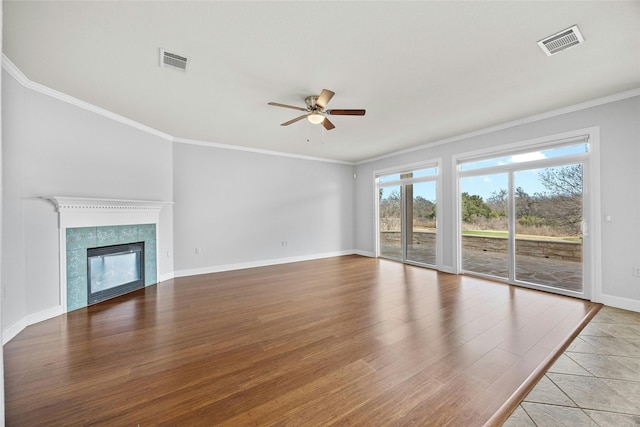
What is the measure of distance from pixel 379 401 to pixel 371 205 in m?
5.54

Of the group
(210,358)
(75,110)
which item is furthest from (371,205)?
(75,110)

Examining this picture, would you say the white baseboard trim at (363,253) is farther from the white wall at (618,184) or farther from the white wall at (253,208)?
the white wall at (618,184)

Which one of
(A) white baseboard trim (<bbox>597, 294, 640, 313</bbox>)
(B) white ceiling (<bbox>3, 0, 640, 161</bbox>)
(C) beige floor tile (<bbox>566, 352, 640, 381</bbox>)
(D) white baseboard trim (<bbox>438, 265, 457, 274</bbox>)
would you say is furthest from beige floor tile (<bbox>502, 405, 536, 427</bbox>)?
(D) white baseboard trim (<bbox>438, 265, 457, 274</bbox>)

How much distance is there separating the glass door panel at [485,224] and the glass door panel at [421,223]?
0.66 metres

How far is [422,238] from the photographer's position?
5.90 metres

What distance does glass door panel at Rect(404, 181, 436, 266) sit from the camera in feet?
A: 18.5

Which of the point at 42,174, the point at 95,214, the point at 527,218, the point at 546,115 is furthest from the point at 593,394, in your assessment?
the point at 42,174

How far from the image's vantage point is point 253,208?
5.82 metres

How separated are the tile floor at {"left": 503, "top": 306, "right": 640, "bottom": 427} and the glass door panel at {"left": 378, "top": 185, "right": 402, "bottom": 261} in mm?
3925

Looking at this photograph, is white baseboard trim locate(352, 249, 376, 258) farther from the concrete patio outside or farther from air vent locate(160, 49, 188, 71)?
air vent locate(160, 49, 188, 71)

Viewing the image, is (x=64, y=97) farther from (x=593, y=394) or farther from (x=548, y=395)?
(x=593, y=394)

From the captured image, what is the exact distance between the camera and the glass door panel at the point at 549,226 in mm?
3770

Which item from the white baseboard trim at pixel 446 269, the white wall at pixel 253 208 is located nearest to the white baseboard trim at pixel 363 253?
the white wall at pixel 253 208

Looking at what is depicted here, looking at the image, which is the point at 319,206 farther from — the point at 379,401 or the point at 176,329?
the point at 379,401
